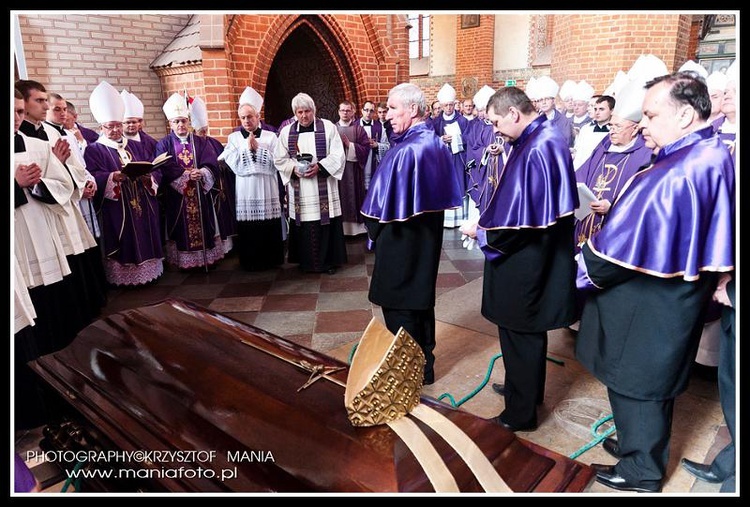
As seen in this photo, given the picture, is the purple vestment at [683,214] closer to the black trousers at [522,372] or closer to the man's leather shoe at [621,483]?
the black trousers at [522,372]

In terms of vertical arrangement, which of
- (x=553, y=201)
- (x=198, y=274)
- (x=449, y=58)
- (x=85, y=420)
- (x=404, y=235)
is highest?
(x=449, y=58)

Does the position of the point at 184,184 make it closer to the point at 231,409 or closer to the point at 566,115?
the point at 231,409

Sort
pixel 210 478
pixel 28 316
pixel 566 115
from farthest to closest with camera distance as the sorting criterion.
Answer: pixel 566 115 → pixel 28 316 → pixel 210 478

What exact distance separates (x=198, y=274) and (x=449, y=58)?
1448 cm

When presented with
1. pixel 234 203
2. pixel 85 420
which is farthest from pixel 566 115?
pixel 85 420

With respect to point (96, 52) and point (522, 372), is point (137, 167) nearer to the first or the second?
point (522, 372)

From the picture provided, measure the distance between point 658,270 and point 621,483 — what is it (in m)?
0.97

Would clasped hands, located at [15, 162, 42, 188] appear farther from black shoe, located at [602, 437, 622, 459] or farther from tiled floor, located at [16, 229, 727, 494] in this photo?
black shoe, located at [602, 437, 622, 459]

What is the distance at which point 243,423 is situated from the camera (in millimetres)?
1565

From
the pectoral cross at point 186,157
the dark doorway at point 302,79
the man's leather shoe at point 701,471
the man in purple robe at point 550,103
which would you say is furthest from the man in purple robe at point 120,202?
the man in purple robe at point 550,103

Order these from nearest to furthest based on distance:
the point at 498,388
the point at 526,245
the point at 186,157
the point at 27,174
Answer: the point at 526,245 < the point at 27,174 < the point at 498,388 < the point at 186,157

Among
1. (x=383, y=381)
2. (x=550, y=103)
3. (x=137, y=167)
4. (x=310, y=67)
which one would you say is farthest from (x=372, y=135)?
(x=383, y=381)

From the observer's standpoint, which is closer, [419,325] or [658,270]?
[658,270]

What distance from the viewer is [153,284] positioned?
526 cm
